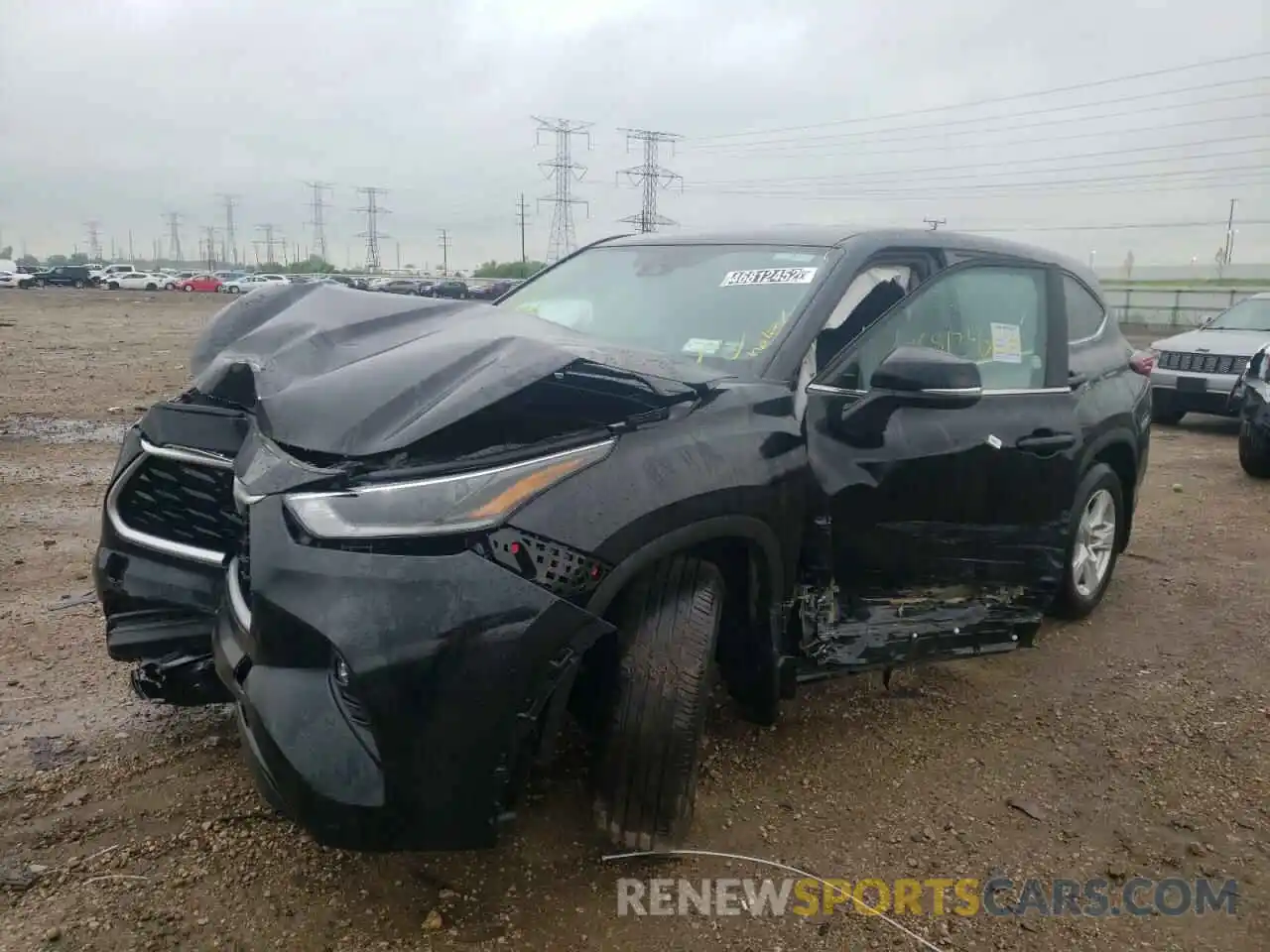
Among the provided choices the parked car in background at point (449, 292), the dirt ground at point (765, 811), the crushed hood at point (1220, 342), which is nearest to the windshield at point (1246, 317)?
the crushed hood at point (1220, 342)

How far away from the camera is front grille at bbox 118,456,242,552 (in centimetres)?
289

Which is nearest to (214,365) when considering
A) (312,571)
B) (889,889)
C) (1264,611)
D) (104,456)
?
(312,571)

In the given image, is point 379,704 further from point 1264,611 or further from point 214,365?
point 1264,611

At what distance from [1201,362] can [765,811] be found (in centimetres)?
975

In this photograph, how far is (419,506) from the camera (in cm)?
216

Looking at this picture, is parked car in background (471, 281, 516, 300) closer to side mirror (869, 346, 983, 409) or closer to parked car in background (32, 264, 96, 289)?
side mirror (869, 346, 983, 409)

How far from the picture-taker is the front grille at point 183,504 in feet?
9.50

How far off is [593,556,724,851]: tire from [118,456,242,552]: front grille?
1227mm

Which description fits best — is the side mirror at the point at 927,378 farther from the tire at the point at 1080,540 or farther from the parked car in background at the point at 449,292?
the parked car in background at the point at 449,292

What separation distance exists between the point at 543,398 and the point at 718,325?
115 centimetres

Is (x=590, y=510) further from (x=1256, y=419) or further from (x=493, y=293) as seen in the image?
(x=493, y=293)

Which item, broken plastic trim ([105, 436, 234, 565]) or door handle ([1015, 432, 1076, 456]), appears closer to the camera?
broken plastic trim ([105, 436, 234, 565])
